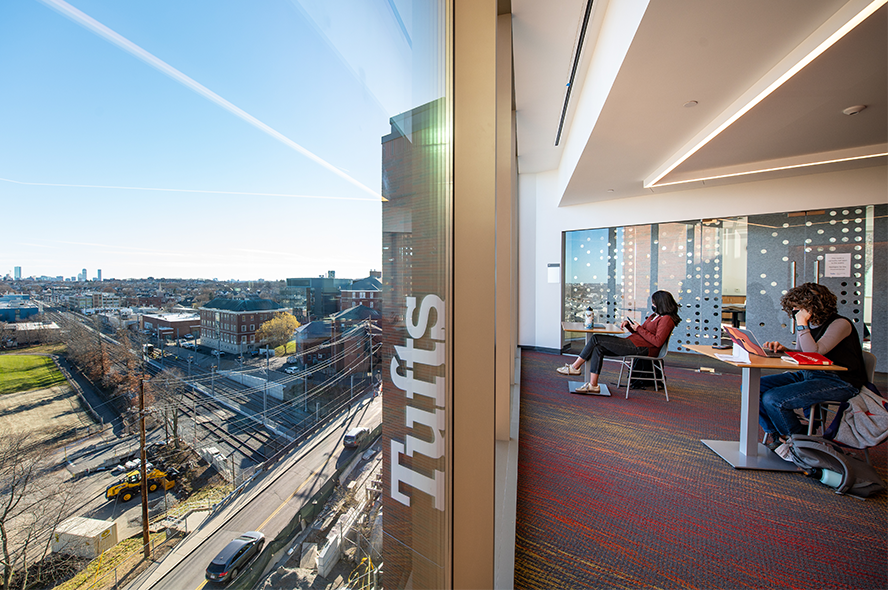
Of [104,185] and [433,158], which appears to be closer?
[104,185]

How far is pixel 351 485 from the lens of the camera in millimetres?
726

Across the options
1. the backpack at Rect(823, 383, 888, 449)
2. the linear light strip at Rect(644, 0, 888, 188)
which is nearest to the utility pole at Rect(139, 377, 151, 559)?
the linear light strip at Rect(644, 0, 888, 188)

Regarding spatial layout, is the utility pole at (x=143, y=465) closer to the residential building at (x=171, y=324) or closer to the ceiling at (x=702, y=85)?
the residential building at (x=171, y=324)

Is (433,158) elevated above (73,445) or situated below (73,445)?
above

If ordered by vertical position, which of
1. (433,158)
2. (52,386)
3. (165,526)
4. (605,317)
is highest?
(433,158)

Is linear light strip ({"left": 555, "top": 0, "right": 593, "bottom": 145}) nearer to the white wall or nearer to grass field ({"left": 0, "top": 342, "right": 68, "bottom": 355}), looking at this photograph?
the white wall

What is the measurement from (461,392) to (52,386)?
124 cm

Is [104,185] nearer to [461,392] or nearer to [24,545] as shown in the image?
[24,545]

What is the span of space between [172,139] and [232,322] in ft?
0.65

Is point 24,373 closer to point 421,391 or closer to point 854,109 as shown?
point 421,391

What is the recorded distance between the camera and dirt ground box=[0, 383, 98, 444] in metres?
0.23

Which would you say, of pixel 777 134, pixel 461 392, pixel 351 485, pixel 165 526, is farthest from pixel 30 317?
pixel 777 134

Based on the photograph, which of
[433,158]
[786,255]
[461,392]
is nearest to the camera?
[433,158]

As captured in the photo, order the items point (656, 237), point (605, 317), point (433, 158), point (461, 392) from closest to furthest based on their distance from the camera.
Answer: point (433, 158) < point (461, 392) < point (656, 237) < point (605, 317)
